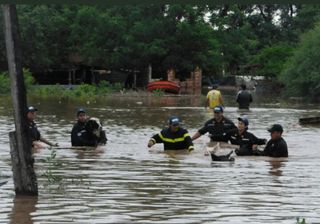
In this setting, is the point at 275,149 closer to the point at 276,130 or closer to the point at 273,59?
the point at 276,130

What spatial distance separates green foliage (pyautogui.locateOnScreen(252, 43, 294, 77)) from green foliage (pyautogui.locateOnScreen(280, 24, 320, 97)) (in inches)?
642

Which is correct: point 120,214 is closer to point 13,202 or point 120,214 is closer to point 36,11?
point 13,202

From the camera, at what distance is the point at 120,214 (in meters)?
11.2

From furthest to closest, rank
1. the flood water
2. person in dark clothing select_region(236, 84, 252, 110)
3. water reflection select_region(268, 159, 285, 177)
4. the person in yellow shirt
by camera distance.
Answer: person in dark clothing select_region(236, 84, 252, 110)
the person in yellow shirt
water reflection select_region(268, 159, 285, 177)
the flood water

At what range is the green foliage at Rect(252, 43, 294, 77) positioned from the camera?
3029 inches

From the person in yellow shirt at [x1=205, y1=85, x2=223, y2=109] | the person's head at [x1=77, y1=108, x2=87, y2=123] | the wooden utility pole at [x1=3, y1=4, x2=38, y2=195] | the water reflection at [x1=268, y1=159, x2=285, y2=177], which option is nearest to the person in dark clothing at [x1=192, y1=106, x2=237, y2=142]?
the person's head at [x1=77, y1=108, x2=87, y2=123]

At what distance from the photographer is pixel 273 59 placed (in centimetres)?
7769

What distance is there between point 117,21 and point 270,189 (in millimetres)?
53099

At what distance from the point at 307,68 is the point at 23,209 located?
4739cm

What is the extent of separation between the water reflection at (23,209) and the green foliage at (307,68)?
149ft

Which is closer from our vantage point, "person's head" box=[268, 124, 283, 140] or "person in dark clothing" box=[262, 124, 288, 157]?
"person's head" box=[268, 124, 283, 140]

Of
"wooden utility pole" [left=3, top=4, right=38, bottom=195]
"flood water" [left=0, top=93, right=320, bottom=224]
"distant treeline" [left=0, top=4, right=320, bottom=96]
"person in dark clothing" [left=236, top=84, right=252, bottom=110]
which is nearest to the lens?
"flood water" [left=0, top=93, right=320, bottom=224]

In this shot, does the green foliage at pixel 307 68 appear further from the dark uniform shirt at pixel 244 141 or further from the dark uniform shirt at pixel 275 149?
the dark uniform shirt at pixel 275 149

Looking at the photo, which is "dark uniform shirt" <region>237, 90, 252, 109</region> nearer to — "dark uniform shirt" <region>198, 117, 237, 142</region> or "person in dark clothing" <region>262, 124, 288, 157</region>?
"dark uniform shirt" <region>198, 117, 237, 142</region>
